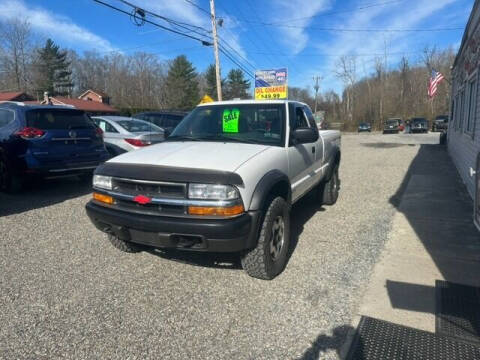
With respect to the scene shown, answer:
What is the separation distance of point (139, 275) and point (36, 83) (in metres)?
67.6

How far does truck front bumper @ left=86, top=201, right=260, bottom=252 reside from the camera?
8.87ft

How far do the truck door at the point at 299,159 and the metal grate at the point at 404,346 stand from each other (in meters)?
1.78

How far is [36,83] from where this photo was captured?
192 feet

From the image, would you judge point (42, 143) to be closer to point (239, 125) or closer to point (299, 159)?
point (239, 125)

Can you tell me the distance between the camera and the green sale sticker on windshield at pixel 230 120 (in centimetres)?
401

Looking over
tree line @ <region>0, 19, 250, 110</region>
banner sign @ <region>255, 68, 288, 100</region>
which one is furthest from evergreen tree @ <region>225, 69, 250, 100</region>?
banner sign @ <region>255, 68, 288, 100</region>

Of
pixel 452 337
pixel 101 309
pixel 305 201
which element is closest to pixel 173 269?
pixel 101 309

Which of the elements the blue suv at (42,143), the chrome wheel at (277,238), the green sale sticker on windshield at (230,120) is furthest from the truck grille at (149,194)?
the blue suv at (42,143)

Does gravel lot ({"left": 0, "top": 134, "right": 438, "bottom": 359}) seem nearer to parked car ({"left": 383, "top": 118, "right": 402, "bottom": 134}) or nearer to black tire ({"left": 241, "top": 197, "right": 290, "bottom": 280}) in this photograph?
black tire ({"left": 241, "top": 197, "right": 290, "bottom": 280})

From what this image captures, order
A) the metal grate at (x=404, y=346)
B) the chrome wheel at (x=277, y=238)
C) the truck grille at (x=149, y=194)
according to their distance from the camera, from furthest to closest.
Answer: the chrome wheel at (x=277, y=238) → the truck grille at (x=149, y=194) → the metal grate at (x=404, y=346)

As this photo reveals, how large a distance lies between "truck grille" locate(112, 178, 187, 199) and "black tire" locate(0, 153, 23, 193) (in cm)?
453

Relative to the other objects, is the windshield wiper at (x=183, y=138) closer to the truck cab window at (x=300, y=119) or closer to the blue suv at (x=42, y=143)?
the truck cab window at (x=300, y=119)

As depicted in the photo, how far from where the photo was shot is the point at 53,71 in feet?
205

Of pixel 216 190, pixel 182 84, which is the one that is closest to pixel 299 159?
pixel 216 190
